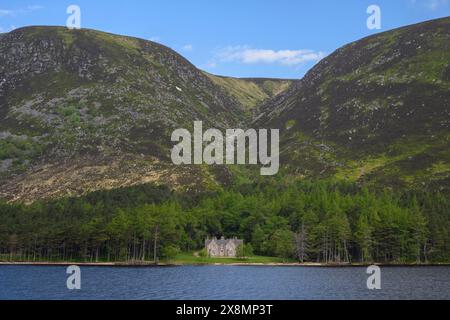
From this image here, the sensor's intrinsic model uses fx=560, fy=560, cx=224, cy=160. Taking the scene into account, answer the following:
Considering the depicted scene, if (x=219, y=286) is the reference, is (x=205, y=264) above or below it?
below

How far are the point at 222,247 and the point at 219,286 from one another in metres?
91.8

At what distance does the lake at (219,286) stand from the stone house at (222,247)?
61504 mm

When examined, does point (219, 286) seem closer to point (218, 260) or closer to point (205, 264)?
point (205, 264)

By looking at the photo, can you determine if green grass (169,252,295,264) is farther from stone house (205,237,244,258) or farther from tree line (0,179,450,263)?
stone house (205,237,244,258)

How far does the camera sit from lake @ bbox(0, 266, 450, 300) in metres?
90.5

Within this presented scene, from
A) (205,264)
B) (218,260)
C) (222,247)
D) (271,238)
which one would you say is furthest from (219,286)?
(271,238)

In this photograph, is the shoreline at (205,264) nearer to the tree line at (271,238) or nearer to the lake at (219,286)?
the tree line at (271,238)

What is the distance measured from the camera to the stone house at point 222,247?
19315 cm

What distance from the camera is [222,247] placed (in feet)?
640

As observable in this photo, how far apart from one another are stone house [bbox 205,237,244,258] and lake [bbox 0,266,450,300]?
61.5 metres

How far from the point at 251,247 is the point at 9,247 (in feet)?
273

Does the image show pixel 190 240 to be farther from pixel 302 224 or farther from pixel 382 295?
pixel 382 295

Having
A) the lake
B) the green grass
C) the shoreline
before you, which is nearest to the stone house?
the green grass
